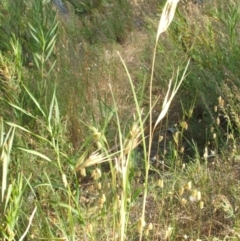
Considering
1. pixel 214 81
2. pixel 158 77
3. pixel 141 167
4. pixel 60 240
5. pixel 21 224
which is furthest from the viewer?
pixel 158 77

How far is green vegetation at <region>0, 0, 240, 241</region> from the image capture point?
2.18m

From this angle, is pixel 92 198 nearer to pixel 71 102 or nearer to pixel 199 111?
pixel 71 102

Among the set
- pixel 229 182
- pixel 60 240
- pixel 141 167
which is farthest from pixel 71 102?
pixel 60 240

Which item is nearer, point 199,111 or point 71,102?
point 71,102

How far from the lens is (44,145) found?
3.16 meters

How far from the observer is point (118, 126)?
1906 millimetres

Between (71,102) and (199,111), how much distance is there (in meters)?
0.82

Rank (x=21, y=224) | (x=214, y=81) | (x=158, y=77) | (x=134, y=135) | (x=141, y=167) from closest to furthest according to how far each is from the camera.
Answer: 1. (x=134, y=135)
2. (x=21, y=224)
3. (x=141, y=167)
4. (x=214, y=81)
5. (x=158, y=77)

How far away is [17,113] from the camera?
3.19m

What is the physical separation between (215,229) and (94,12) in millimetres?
3433

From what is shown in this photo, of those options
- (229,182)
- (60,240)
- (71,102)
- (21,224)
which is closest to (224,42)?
(71,102)

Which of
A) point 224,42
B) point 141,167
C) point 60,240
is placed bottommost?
point 141,167

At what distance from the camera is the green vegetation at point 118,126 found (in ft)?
7.16

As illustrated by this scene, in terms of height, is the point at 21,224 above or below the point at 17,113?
below
